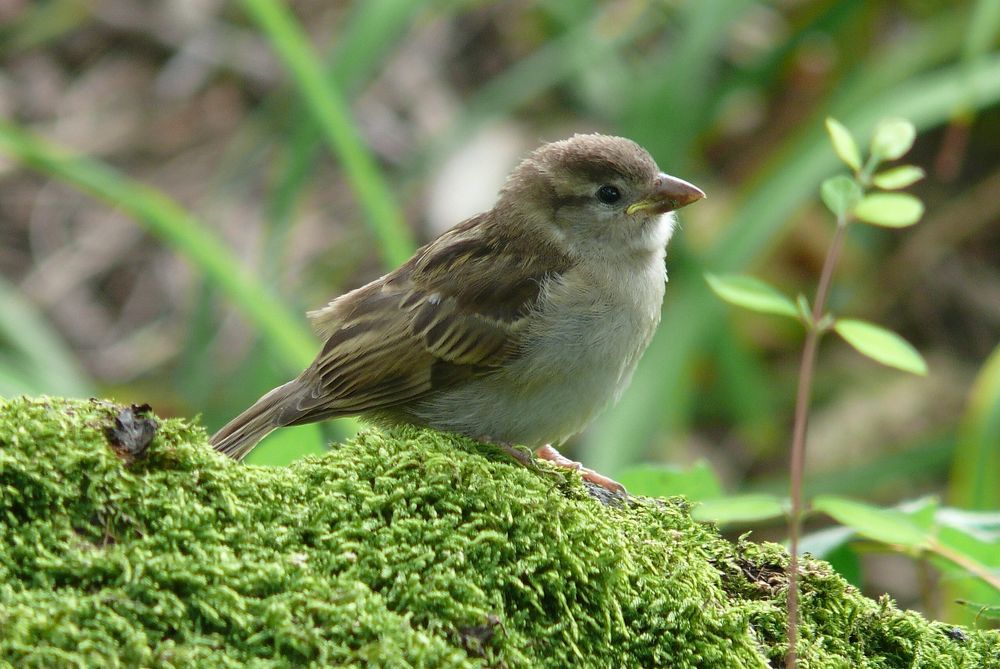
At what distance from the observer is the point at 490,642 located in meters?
1.83

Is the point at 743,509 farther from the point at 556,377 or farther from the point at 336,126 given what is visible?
the point at 336,126

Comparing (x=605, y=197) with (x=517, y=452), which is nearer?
(x=517, y=452)

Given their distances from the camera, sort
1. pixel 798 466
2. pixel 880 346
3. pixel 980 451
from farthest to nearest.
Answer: pixel 980 451 → pixel 880 346 → pixel 798 466

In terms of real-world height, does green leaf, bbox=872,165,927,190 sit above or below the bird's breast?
below

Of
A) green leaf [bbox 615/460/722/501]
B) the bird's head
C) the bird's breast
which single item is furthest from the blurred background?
green leaf [bbox 615/460/722/501]

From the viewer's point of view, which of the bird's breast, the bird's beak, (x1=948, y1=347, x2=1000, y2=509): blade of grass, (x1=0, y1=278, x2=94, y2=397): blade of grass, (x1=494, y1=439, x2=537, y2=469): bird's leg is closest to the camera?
(x1=494, y1=439, x2=537, y2=469): bird's leg

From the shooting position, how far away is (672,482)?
2777 mm

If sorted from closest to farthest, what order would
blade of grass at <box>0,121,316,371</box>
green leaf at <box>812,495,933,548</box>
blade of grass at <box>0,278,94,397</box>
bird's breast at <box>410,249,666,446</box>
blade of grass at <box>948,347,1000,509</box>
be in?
green leaf at <box>812,495,933,548</box>
bird's breast at <box>410,249,666,446</box>
blade of grass at <box>948,347,1000,509</box>
blade of grass at <box>0,121,316,371</box>
blade of grass at <box>0,278,94,397</box>

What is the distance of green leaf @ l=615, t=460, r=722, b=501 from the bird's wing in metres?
0.46

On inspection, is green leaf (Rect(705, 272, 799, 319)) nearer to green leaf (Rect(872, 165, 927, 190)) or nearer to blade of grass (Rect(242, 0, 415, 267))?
green leaf (Rect(872, 165, 927, 190))

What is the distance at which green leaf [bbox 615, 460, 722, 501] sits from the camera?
274cm

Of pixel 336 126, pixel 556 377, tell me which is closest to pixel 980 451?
pixel 556 377

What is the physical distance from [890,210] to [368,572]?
1094 millimetres

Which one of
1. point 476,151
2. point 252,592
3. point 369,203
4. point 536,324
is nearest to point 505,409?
point 536,324
